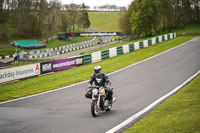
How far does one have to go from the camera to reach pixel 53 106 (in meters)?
13.1

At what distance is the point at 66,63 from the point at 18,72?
6.59 metres

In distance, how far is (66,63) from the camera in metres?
28.8

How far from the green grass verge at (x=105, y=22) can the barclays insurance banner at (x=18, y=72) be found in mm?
123072

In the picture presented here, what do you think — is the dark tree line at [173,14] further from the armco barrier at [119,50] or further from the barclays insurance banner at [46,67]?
the barclays insurance banner at [46,67]

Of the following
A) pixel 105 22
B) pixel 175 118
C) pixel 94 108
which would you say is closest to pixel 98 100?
pixel 94 108

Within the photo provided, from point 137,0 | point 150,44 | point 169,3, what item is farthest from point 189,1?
point 150,44

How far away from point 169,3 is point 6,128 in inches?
3085

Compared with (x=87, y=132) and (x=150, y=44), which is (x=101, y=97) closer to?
(x=87, y=132)

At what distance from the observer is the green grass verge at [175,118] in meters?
7.94

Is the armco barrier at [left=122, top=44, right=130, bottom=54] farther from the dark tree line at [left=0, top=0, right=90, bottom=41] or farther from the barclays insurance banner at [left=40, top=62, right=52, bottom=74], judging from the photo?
the dark tree line at [left=0, top=0, right=90, bottom=41]

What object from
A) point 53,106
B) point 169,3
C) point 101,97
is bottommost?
point 53,106

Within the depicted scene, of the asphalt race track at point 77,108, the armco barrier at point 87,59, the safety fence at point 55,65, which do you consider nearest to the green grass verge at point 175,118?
the asphalt race track at point 77,108

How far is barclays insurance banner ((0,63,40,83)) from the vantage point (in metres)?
21.8

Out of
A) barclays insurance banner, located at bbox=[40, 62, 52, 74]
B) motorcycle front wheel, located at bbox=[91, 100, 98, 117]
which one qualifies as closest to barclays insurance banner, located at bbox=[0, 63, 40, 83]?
barclays insurance banner, located at bbox=[40, 62, 52, 74]
